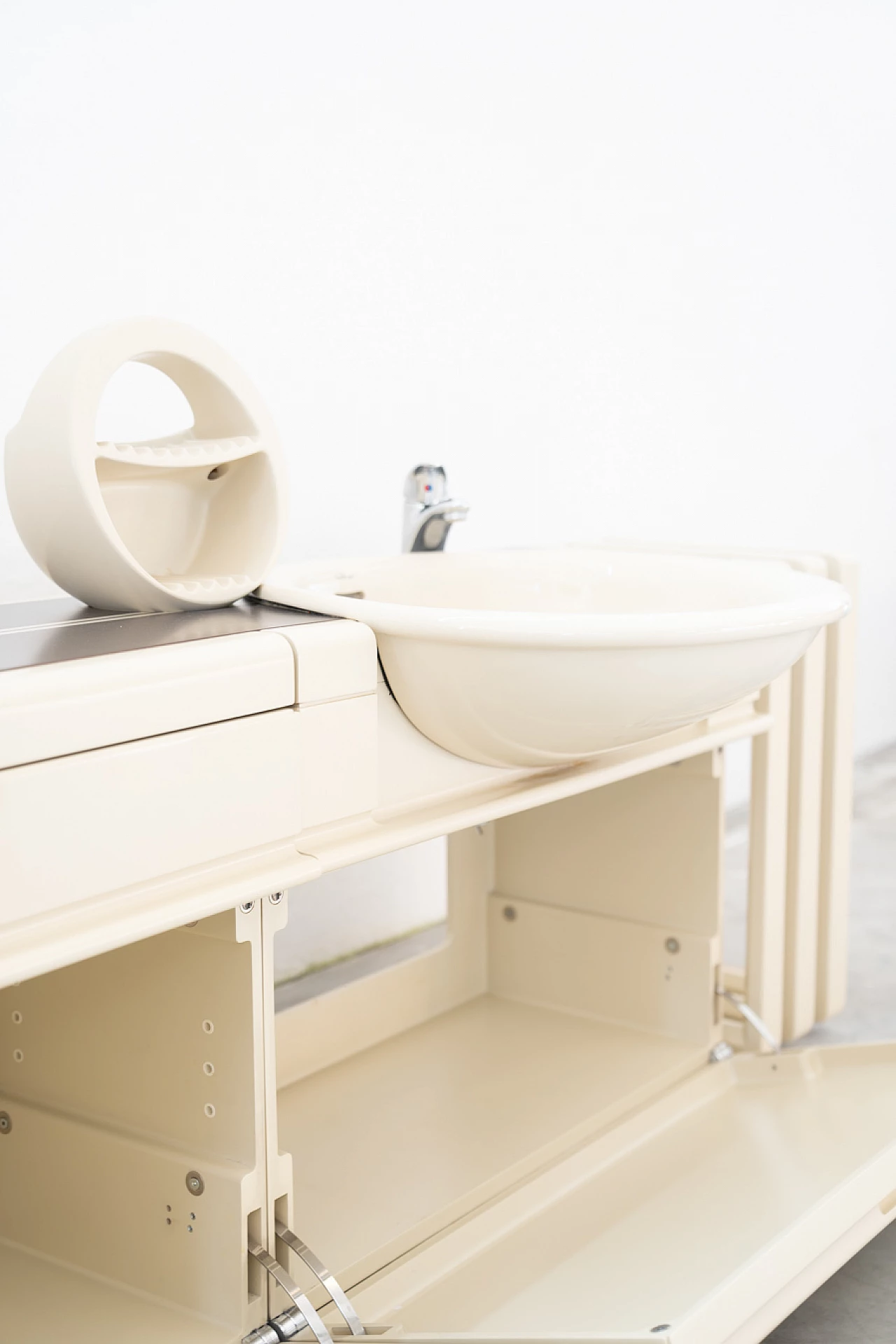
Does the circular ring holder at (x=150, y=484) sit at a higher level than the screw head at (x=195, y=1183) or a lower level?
higher

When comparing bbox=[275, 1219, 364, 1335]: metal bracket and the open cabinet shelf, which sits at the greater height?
bbox=[275, 1219, 364, 1335]: metal bracket

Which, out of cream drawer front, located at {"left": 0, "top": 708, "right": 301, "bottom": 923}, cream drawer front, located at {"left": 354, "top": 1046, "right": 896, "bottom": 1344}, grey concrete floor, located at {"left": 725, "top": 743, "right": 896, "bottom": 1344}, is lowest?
grey concrete floor, located at {"left": 725, "top": 743, "right": 896, "bottom": 1344}

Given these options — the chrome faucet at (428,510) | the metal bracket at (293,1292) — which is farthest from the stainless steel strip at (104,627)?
the metal bracket at (293,1292)

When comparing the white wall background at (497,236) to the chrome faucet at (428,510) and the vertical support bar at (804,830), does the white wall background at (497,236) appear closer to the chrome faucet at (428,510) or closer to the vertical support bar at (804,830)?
the chrome faucet at (428,510)

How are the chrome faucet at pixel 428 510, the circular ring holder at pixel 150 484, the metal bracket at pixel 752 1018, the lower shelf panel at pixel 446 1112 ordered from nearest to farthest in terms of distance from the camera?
the circular ring holder at pixel 150 484 → the lower shelf panel at pixel 446 1112 → the chrome faucet at pixel 428 510 → the metal bracket at pixel 752 1018

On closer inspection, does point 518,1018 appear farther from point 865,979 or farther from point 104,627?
point 104,627

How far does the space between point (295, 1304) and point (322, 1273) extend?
30mm

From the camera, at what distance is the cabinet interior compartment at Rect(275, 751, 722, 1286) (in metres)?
1.30

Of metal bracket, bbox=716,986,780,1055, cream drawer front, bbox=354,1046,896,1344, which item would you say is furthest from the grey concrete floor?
metal bracket, bbox=716,986,780,1055

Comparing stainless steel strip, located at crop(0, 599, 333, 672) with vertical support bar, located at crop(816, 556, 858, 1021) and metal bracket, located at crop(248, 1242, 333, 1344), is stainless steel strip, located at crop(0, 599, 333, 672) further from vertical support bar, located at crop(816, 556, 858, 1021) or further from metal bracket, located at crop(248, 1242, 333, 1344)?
vertical support bar, located at crop(816, 556, 858, 1021)

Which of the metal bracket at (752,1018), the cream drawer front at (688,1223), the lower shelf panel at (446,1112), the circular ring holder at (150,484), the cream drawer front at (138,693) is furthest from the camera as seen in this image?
the metal bracket at (752,1018)

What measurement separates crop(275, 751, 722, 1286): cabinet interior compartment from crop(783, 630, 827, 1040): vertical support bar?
201 millimetres

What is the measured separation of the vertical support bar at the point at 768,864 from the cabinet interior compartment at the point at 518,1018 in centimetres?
11

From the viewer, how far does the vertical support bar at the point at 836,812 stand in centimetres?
170
